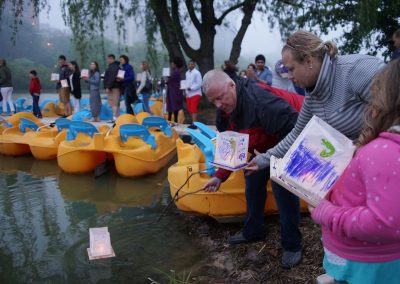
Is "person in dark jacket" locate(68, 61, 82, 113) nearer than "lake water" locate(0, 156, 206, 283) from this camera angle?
No

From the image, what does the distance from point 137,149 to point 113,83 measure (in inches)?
171

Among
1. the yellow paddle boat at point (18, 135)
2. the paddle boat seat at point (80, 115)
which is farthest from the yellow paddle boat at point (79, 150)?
the yellow paddle boat at point (18, 135)

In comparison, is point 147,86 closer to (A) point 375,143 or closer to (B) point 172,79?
(B) point 172,79

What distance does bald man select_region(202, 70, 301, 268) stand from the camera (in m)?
2.71

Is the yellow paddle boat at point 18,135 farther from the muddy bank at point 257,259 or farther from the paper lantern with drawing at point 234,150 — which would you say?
the paper lantern with drawing at point 234,150

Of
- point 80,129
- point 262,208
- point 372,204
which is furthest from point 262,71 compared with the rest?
point 372,204

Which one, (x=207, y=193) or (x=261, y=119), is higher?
(x=261, y=119)

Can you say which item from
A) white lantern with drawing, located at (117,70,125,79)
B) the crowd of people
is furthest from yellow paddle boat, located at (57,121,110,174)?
white lantern with drawing, located at (117,70,125,79)

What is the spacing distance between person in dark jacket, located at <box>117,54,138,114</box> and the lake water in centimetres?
389

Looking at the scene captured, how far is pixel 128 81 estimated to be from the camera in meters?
9.54

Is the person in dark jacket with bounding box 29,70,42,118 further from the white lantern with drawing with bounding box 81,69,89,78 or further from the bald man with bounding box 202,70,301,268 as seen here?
the bald man with bounding box 202,70,301,268

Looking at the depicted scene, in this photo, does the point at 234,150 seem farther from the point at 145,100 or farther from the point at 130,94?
the point at 145,100

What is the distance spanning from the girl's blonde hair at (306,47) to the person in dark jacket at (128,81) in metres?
7.79

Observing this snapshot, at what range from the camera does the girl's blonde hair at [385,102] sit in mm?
1230
